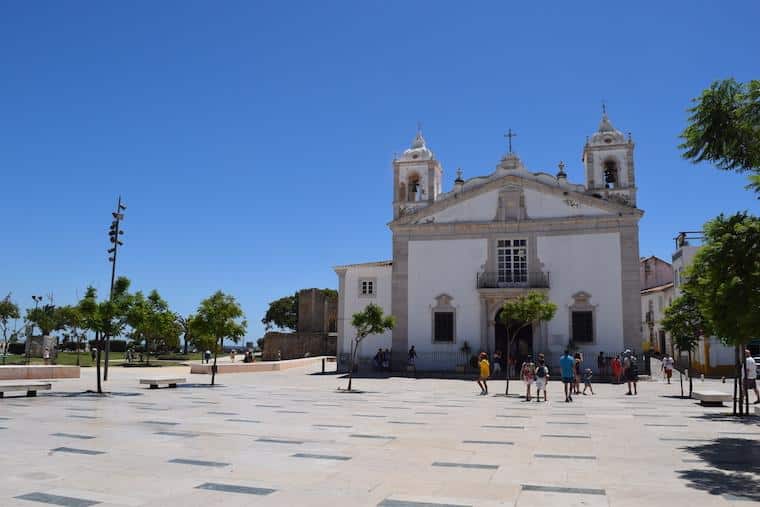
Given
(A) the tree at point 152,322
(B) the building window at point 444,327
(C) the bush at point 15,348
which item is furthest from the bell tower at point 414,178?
(C) the bush at point 15,348

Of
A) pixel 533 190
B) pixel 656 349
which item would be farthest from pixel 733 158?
pixel 656 349

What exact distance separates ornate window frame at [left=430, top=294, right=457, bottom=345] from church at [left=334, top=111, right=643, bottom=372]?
0.05m

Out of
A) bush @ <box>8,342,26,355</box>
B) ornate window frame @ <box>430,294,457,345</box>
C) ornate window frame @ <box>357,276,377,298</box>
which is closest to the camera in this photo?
ornate window frame @ <box>430,294,457,345</box>

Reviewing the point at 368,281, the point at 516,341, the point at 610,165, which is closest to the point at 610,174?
the point at 610,165

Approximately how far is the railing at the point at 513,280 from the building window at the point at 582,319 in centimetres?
165

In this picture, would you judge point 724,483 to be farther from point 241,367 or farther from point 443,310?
point 241,367

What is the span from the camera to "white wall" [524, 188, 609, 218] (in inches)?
1248

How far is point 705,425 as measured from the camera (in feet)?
39.4

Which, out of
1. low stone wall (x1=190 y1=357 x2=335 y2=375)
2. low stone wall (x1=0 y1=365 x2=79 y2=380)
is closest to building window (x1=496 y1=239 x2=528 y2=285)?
low stone wall (x1=190 y1=357 x2=335 y2=375)

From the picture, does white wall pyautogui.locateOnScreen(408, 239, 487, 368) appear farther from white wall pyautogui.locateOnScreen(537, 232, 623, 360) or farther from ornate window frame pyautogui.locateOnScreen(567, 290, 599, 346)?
ornate window frame pyautogui.locateOnScreen(567, 290, 599, 346)

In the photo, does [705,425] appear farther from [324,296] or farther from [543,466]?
[324,296]

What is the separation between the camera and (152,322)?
3544 centimetres

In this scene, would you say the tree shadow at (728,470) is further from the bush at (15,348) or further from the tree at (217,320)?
the bush at (15,348)

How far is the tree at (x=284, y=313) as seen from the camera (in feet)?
275
